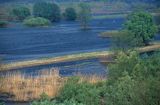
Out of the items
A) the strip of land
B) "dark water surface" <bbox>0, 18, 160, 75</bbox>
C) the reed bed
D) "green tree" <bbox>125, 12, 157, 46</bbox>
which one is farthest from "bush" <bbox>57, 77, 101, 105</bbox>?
"green tree" <bbox>125, 12, 157, 46</bbox>

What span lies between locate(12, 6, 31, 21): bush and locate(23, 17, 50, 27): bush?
4.92 meters

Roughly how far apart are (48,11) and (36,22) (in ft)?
31.6

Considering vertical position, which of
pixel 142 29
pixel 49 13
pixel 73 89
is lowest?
pixel 49 13

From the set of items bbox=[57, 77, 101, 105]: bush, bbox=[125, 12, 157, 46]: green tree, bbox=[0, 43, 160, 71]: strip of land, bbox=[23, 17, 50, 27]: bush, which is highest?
bbox=[57, 77, 101, 105]: bush

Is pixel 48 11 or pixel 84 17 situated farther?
pixel 48 11

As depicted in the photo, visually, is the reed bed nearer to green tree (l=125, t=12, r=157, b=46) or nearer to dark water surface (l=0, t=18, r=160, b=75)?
dark water surface (l=0, t=18, r=160, b=75)

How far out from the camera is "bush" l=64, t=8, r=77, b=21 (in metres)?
92.2

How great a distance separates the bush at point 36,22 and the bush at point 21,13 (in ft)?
16.1

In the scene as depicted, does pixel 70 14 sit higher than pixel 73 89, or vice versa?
pixel 73 89

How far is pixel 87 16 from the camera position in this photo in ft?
283

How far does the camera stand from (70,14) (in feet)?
305

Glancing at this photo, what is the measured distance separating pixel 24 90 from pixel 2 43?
30788mm

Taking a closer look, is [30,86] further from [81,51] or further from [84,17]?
[84,17]

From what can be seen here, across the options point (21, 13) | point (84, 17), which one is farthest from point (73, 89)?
point (21, 13)
